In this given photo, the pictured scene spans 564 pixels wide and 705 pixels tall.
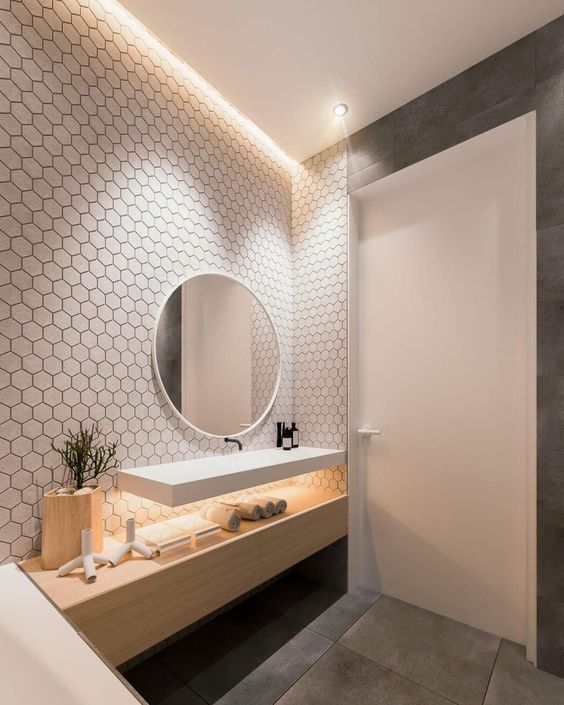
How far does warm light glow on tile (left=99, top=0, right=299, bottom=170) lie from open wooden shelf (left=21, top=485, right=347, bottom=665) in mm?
2327

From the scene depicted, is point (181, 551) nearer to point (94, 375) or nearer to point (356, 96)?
point (94, 375)

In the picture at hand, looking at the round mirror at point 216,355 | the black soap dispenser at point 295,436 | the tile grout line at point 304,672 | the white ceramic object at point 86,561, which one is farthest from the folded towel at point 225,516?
the black soap dispenser at point 295,436

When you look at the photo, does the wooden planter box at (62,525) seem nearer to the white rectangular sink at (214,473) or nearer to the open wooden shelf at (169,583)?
the open wooden shelf at (169,583)

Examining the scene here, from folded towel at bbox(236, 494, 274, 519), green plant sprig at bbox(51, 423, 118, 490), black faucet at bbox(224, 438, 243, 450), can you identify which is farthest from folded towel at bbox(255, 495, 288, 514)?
green plant sprig at bbox(51, 423, 118, 490)

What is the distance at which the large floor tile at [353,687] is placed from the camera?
1546 mm

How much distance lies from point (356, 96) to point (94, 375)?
206 cm

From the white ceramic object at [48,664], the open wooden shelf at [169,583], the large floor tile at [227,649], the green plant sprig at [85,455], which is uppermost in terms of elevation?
the green plant sprig at [85,455]

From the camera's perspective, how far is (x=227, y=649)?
6.07 feet

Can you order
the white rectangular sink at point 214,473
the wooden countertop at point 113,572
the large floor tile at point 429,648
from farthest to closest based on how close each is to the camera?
the large floor tile at point 429,648
the white rectangular sink at point 214,473
the wooden countertop at point 113,572

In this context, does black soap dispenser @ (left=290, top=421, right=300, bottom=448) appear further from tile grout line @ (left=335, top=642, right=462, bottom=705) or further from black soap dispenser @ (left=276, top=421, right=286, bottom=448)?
tile grout line @ (left=335, top=642, right=462, bottom=705)

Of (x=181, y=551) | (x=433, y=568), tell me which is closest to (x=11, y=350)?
(x=181, y=551)

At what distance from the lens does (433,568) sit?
2.18 metres

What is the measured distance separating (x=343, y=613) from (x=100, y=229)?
2328 millimetres

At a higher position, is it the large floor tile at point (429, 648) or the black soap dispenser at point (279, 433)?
the black soap dispenser at point (279, 433)
